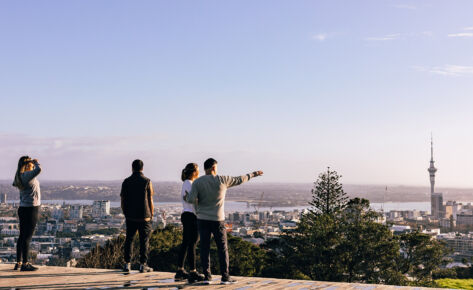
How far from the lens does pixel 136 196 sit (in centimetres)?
775

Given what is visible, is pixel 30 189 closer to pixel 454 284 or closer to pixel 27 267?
pixel 27 267

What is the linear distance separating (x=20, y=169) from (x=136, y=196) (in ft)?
6.56

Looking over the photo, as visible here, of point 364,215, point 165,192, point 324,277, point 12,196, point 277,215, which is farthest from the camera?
point 277,215

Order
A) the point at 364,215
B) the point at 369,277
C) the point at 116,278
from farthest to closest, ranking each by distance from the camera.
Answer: the point at 364,215 → the point at 369,277 → the point at 116,278

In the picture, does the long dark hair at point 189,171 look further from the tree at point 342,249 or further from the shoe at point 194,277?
the tree at point 342,249

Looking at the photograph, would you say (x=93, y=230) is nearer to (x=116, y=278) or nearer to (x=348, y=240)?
(x=348, y=240)

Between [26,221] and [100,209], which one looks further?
[100,209]

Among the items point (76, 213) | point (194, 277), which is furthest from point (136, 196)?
point (76, 213)

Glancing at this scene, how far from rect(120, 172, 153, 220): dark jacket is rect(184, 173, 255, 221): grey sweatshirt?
1223mm

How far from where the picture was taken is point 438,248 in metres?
46.8

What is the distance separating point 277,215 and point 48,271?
163m

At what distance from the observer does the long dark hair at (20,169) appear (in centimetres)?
792

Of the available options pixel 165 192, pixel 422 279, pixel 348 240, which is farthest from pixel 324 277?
pixel 165 192

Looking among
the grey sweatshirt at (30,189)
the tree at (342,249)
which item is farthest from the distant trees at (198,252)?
the grey sweatshirt at (30,189)
